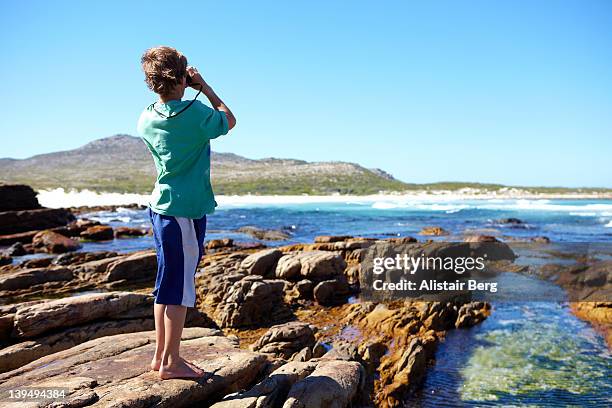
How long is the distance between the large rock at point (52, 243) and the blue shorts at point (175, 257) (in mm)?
22258

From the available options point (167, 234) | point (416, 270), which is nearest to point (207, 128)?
point (167, 234)

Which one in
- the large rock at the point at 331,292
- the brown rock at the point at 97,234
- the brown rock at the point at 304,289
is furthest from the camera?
the brown rock at the point at 97,234

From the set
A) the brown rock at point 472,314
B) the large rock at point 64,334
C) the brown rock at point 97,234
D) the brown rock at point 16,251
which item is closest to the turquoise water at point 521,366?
the brown rock at point 472,314

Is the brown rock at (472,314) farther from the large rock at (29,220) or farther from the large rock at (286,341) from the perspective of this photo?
the large rock at (29,220)

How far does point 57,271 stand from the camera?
48.3 ft

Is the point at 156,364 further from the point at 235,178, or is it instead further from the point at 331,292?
the point at 235,178

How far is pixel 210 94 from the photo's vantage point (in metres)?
3.86

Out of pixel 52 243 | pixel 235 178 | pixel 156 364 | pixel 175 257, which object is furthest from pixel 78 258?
pixel 235 178

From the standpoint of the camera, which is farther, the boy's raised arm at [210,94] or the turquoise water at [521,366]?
the turquoise water at [521,366]

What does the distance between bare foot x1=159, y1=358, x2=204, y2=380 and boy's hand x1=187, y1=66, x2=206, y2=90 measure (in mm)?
2558

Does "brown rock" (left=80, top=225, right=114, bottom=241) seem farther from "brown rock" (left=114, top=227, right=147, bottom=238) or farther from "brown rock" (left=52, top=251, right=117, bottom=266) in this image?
"brown rock" (left=52, top=251, right=117, bottom=266)

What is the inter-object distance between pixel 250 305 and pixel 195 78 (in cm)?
802

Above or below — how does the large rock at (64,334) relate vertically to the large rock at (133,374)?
below

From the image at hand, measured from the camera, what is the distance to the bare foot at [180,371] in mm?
4043
